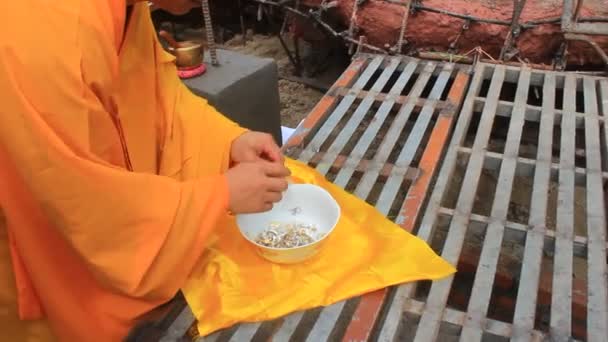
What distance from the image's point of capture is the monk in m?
1.06

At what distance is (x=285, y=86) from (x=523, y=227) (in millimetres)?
3048

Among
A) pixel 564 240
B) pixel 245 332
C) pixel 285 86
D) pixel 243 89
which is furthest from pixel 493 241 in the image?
pixel 285 86

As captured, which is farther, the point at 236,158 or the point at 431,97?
the point at 431,97

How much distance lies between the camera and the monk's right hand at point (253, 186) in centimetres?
138

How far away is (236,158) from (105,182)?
1.92ft

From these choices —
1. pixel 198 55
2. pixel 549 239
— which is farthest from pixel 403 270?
pixel 198 55

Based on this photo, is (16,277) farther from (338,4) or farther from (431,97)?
(338,4)

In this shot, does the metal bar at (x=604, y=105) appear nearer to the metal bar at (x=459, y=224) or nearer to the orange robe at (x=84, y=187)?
the metal bar at (x=459, y=224)

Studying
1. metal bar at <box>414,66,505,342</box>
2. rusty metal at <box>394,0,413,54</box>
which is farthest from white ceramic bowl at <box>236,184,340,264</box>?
rusty metal at <box>394,0,413,54</box>

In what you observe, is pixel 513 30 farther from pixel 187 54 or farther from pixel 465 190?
pixel 187 54

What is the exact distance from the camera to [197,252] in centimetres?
134

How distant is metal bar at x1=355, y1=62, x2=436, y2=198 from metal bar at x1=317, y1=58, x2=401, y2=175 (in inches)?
3.6

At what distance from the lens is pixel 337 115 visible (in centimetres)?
239

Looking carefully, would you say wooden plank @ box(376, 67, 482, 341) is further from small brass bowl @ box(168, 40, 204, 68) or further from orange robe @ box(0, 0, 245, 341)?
small brass bowl @ box(168, 40, 204, 68)
